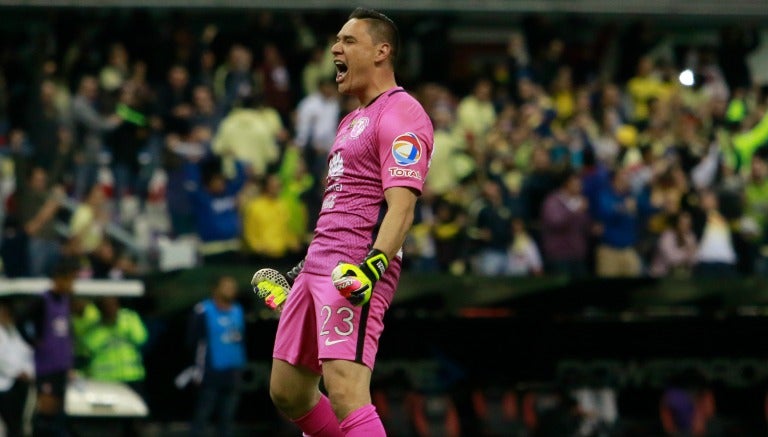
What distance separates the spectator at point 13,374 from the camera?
15328 mm

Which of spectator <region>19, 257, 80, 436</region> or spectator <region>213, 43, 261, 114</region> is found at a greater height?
spectator <region>213, 43, 261, 114</region>

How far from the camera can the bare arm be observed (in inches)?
285

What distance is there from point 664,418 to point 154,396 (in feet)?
19.3

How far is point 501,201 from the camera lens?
17906 mm

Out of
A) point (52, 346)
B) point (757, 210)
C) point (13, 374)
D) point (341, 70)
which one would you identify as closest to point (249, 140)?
point (52, 346)

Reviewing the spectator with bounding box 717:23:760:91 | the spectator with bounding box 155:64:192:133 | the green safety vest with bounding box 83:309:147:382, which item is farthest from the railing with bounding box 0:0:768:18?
the green safety vest with bounding box 83:309:147:382

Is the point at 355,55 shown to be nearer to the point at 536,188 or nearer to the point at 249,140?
the point at 249,140

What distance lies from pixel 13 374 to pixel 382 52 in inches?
342

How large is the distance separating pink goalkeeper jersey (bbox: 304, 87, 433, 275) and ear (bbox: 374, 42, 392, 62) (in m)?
0.16

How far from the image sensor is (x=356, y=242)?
A: 24.7 feet

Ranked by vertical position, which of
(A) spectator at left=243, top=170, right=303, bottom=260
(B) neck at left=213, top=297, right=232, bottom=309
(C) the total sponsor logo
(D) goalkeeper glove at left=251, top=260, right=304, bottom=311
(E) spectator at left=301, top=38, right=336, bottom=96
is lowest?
(B) neck at left=213, top=297, right=232, bottom=309

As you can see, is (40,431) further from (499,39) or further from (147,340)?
(499,39)

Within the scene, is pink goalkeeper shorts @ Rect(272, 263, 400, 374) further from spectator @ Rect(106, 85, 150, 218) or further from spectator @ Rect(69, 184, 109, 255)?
spectator @ Rect(106, 85, 150, 218)

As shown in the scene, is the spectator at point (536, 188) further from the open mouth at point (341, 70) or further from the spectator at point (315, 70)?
the open mouth at point (341, 70)
